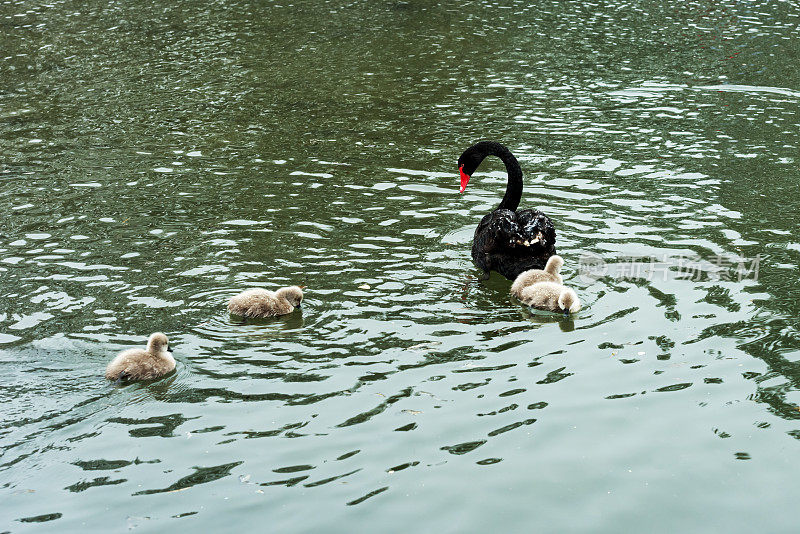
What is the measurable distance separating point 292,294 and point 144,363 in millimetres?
1689

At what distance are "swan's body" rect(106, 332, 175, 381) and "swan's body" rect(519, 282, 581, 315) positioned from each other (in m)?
3.38

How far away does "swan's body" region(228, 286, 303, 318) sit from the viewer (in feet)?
26.7

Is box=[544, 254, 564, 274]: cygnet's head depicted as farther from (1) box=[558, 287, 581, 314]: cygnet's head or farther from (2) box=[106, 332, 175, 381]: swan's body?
(2) box=[106, 332, 175, 381]: swan's body

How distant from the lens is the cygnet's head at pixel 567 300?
26.7ft

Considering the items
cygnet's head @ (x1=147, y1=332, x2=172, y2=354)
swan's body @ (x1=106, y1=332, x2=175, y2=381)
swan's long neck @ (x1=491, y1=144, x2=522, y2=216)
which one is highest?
swan's long neck @ (x1=491, y1=144, x2=522, y2=216)

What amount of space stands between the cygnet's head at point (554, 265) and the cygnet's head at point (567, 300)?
672mm

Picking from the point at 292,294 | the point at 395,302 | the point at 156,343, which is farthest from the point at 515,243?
the point at 156,343

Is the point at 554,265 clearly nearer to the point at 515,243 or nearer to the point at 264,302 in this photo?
the point at 515,243

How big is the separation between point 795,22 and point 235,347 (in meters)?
19.7

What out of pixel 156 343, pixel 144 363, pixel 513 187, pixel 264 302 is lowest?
pixel 144 363

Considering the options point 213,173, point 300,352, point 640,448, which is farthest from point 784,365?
point 213,173

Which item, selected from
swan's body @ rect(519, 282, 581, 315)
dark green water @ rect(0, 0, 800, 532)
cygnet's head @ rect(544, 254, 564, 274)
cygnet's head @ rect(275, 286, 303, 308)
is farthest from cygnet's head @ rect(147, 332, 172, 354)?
cygnet's head @ rect(544, 254, 564, 274)

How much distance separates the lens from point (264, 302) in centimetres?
813

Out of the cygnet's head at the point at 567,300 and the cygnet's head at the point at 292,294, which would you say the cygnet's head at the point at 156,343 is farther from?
the cygnet's head at the point at 567,300
